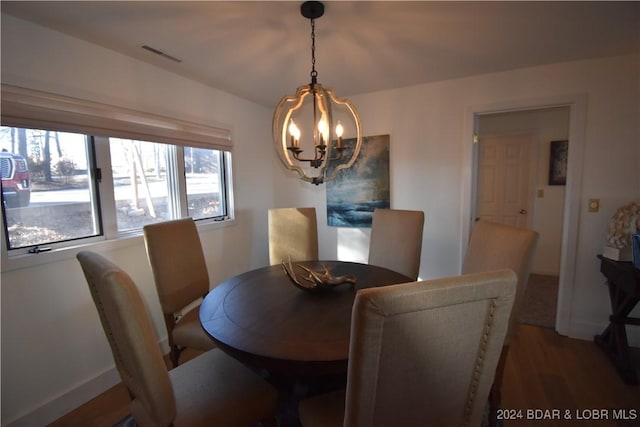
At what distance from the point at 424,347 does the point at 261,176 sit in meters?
2.88

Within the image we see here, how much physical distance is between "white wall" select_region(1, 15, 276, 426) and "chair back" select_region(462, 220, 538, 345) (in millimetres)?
2263

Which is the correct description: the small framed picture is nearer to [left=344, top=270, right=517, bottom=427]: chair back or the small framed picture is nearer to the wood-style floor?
the wood-style floor

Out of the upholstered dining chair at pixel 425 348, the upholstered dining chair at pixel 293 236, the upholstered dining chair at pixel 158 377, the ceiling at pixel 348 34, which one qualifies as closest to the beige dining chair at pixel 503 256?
the upholstered dining chair at pixel 425 348

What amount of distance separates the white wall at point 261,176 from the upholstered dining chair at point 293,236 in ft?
1.87

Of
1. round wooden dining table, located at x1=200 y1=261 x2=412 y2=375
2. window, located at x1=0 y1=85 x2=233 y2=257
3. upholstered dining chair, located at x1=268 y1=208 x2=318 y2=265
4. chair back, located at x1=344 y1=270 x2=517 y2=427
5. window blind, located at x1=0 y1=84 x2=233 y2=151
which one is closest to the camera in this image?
chair back, located at x1=344 y1=270 x2=517 y2=427

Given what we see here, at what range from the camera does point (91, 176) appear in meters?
1.87

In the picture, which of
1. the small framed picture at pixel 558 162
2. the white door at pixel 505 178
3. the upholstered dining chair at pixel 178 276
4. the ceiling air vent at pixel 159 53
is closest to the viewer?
the upholstered dining chair at pixel 178 276

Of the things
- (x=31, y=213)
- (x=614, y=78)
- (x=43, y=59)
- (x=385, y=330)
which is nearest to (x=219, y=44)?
(x=43, y=59)

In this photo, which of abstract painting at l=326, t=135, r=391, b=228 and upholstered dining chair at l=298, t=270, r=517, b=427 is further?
abstract painting at l=326, t=135, r=391, b=228

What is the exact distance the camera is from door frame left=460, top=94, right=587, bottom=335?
2.27 m

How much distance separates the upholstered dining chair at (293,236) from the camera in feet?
8.55

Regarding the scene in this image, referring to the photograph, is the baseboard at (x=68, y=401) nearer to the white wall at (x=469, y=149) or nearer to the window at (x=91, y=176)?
the window at (x=91, y=176)

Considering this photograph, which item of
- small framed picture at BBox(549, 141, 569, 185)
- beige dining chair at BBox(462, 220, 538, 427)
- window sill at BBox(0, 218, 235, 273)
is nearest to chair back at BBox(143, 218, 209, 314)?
window sill at BBox(0, 218, 235, 273)

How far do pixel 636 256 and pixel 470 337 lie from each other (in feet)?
6.71
